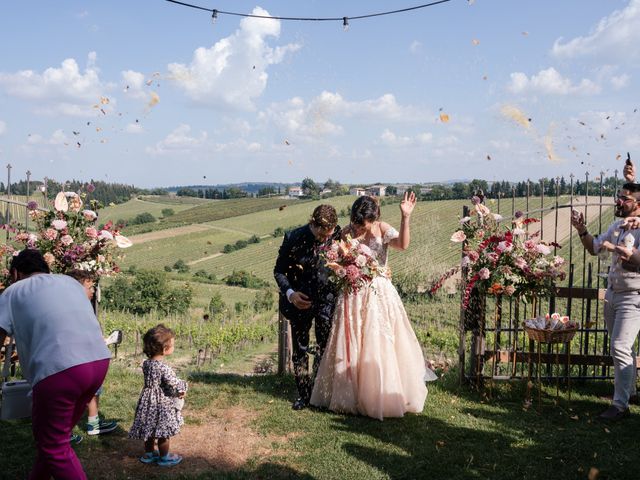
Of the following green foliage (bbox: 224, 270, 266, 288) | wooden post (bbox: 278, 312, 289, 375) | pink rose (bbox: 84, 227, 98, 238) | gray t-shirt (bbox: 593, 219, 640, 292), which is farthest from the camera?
green foliage (bbox: 224, 270, 266, 288)

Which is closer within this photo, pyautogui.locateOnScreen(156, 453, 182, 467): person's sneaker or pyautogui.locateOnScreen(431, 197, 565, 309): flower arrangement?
pyautogui.locateOnScreen(156, 453, 182, 467): person's sneaker

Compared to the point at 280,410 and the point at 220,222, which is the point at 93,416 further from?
the point at 220,222

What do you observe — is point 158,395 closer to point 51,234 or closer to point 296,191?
point 51,234

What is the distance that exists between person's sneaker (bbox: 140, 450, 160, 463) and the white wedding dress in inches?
71.0

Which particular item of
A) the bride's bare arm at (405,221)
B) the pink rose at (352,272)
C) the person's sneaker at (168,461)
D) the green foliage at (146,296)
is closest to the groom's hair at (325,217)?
the pink rose at (352,272)

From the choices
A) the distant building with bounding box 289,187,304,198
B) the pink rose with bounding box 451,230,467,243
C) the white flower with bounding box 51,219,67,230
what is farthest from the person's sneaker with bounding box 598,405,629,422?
the distant building with bounding box 289,187,304,198

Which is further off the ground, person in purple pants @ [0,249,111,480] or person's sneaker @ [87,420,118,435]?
person in purple pants @ [0,249,111,480]

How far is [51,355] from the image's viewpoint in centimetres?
326

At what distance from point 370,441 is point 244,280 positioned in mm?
45120

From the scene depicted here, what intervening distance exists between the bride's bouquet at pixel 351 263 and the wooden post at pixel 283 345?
1793 millimetres

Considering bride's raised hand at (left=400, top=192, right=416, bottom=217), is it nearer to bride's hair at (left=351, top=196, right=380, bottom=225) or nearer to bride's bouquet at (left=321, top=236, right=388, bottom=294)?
bride's hair at (left=351, top=196, right=380, bottom=225)

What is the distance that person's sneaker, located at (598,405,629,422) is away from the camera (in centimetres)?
548

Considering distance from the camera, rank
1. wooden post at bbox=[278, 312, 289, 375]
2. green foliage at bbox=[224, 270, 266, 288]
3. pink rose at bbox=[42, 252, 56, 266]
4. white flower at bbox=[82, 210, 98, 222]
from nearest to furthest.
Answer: pink rose at bbox=[42, 252, 56, 266] < white flower at bbox=[82, 210, 98, 222] < wooden post at bbox=[278, 312, 289, 375] < green foliage at bbox=[224, 270, 266, 288]

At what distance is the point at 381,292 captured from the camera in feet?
18.5
